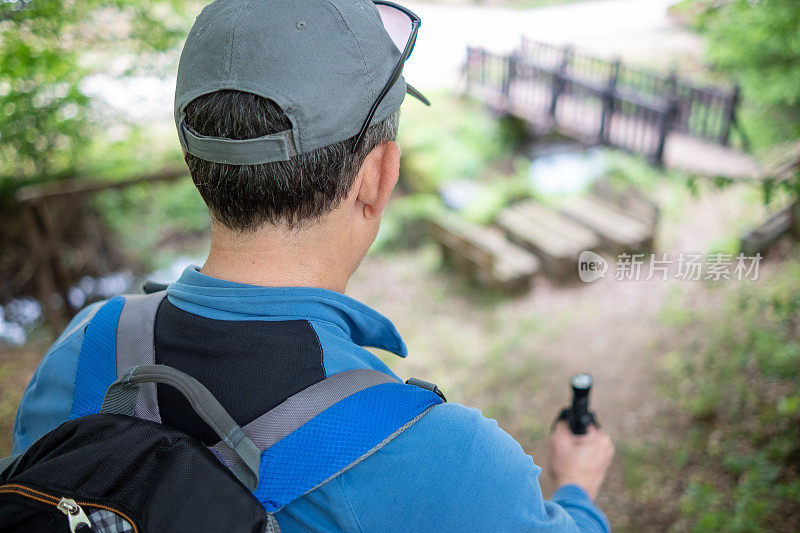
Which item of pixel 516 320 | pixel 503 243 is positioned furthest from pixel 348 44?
pixel 503 243

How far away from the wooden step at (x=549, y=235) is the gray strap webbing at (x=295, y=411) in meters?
6.74

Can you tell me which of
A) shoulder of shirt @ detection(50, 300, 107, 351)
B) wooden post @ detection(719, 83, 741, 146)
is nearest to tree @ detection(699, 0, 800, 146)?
wooden post @ detection(719, 83, 741, 146)

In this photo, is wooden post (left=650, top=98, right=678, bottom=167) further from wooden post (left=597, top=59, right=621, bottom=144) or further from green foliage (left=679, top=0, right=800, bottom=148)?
wooden post (left=597, top=59, right=621, bottom=144)

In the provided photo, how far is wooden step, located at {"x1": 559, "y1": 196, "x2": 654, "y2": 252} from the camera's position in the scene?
7.45 m

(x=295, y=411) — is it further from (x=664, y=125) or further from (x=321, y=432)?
(x=664, y=125)

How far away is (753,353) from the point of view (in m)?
4.67

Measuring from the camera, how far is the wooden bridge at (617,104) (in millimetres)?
8758

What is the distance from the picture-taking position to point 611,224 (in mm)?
Answer: 7766

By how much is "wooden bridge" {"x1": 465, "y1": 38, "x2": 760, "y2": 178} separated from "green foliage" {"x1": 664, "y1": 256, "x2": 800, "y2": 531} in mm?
2743

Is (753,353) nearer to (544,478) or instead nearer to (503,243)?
(544,478)

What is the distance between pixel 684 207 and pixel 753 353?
154 inches

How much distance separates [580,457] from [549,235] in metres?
6.59

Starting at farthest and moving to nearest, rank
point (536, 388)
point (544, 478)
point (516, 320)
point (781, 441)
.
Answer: point (516, 320)
point (536, 388)
point (544, 478)
point (781, 441)

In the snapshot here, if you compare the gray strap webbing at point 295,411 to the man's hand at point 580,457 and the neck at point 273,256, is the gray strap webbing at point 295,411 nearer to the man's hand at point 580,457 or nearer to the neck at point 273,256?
the neck at point 273,256
